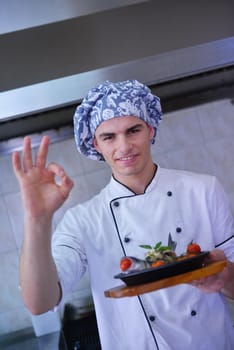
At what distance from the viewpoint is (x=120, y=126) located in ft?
2.93

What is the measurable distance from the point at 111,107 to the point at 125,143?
10cm

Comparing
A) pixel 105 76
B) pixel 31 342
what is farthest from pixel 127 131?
pixel 31 342

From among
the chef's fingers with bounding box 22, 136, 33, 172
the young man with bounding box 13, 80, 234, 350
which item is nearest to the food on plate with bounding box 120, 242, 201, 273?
the young man with bounding box 13, 80, 234, 350

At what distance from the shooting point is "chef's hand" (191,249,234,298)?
2.48 ft

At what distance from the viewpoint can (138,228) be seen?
0.97 meters

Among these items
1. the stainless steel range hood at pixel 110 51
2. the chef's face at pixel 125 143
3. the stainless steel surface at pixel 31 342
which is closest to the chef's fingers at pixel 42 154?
the chef's face at pixel 125 143

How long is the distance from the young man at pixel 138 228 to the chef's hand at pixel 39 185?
220 millimetres

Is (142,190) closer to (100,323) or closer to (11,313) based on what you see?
(100,323)

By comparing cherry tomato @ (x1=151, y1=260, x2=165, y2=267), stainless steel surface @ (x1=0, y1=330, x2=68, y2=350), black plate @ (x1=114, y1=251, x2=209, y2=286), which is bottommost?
stainless steel surface @ (x1=0, y1=330, x2=68, y2=350)

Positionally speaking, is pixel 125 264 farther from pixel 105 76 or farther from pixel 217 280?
pixel 105 76

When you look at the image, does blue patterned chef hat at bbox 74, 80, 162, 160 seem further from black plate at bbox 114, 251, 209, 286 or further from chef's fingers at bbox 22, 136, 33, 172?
black plate at bbox 114, 251, 209, 286

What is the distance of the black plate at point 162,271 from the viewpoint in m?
0.66

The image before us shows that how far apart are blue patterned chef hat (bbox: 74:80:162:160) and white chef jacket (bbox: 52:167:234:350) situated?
141 millimetres

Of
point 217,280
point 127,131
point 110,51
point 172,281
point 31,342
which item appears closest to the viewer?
point 172,281
